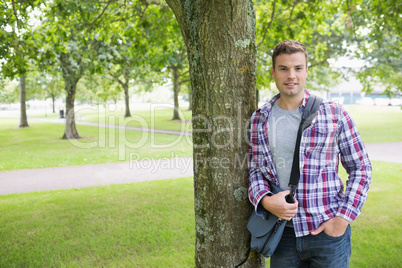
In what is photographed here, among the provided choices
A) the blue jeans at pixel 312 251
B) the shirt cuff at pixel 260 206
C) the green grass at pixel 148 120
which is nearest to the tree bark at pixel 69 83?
the green grass at pixel 148 120

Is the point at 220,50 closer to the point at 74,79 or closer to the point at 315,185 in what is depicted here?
the point at 315,185

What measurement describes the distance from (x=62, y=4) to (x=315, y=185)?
21.3 ft

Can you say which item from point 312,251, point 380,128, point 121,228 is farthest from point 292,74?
point 380,128

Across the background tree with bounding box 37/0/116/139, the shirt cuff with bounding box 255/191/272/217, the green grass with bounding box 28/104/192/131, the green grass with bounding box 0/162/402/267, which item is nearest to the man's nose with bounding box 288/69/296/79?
the shirt cuff with bounding box 255/191/272/217

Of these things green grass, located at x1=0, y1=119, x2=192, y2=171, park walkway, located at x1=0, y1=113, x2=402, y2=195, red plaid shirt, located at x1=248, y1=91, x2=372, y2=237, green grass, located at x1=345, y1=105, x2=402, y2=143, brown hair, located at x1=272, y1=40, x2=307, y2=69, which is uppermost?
brown hair, located at x1=272, y1=40, x2=307, y2=69

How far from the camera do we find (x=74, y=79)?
16109 mm

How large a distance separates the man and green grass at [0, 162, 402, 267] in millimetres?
2351

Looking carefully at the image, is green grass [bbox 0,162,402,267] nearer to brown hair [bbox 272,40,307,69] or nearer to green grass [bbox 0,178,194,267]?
green grass [bbox 0,178,194,267]

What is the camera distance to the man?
2.00m

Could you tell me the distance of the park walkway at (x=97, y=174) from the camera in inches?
329

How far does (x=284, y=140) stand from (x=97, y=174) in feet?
27.1

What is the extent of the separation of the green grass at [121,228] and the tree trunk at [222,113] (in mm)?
1933

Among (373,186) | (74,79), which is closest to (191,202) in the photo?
(373,186)

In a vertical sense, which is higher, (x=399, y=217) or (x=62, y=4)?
(x=62, y=4)
